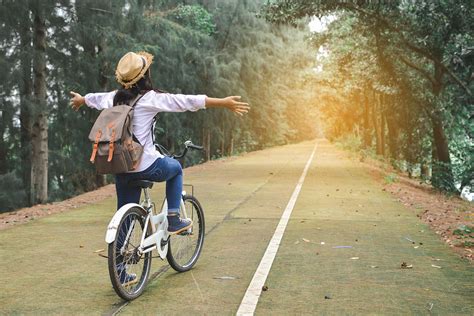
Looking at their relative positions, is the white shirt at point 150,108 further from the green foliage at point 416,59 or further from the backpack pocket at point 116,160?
the green foliage at point 416,59

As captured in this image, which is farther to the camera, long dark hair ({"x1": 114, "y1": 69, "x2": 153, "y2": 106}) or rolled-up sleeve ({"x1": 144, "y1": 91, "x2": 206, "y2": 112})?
long dark hair ({"x1": 114, "y1": 69, "x2": 153, "y2": 106})

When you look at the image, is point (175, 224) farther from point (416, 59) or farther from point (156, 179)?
point (416, 59)


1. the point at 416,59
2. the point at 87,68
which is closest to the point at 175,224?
the point at 87,68

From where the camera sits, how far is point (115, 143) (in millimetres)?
4945

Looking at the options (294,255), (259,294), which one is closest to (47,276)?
(259,294)

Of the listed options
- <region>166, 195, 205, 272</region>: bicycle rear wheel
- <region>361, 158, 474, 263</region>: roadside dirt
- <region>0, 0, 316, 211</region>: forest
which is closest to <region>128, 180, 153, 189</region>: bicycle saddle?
<region>166, 195, 205, 272</region>: bicycle rear wheel

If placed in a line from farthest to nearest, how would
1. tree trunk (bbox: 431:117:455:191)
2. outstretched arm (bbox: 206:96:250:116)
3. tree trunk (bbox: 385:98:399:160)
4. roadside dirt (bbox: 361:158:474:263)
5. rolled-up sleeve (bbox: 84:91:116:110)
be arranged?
tree trunk (bbox: 385:98:399:160) → tree trunk (bbox: 431:117:455:191) → roadside dirt (bbox: 361:158:474:263) → rolled-up sleeve (bbox: 84:91:116:110) → outstretched arm (bbox: 206:96:250:116)

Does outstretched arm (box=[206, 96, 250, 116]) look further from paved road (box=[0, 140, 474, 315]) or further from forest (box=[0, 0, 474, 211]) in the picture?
forest (box=[0, 0, 474, 211])

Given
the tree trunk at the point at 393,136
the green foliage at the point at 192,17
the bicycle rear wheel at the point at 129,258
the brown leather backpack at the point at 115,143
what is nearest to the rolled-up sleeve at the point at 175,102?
the brown leather backpack at the point at 115,143

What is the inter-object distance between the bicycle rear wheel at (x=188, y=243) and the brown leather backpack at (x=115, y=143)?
1.29 metres

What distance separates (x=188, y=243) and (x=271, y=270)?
974 millimetres

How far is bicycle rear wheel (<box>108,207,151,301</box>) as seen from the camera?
482 cm

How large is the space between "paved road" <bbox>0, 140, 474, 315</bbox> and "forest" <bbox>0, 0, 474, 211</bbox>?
5706mm

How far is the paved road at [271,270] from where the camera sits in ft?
16.6
